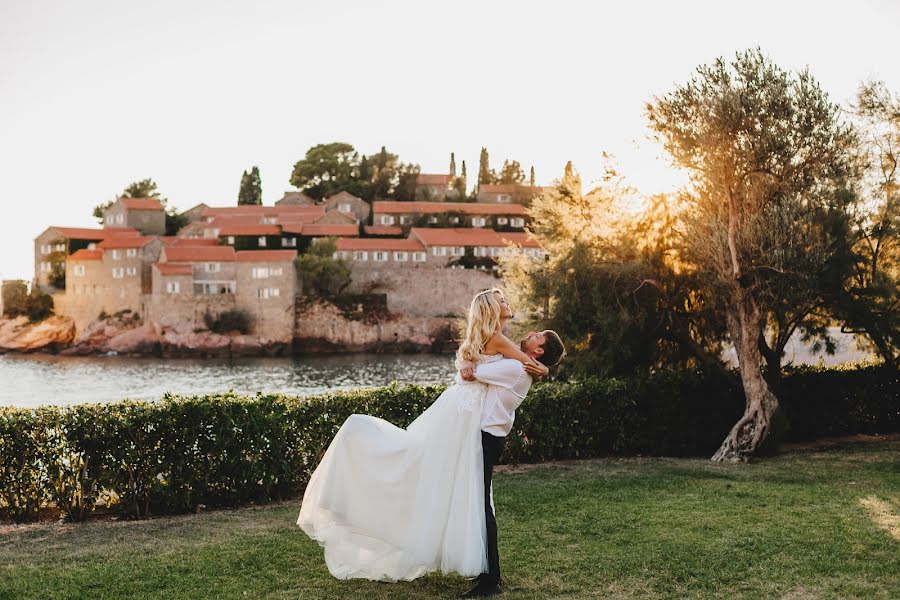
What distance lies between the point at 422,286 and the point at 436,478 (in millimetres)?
70119

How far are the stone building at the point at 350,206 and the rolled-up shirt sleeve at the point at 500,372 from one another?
80076mm

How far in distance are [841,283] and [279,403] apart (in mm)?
9415

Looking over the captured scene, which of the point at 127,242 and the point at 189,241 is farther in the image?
the point at 189,241

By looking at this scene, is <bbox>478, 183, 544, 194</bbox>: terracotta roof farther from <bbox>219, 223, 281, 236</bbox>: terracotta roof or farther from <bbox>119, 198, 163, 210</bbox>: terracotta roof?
<bbox>119, 198, 163, 210</bbox>: terracotta roof

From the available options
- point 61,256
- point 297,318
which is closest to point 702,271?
point 297,318

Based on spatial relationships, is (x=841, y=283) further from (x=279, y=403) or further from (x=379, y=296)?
(x=379, y=296)

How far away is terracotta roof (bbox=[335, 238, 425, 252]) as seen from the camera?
245ft

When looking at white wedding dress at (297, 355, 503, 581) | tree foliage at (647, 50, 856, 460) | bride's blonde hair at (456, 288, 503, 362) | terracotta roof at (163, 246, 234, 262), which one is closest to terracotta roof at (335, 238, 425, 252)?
terracotta roof at (163, 246, 234, 262)

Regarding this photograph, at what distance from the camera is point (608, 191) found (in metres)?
16.2

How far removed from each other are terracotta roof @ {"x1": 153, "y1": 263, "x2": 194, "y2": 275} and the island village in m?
0.12

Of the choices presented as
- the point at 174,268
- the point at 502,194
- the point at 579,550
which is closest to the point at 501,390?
the point at 579,550

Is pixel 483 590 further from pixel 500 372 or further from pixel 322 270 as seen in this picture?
pixel 322 270

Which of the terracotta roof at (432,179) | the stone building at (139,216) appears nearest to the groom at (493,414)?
the stone building at (139,216)

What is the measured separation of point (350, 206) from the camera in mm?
85562
